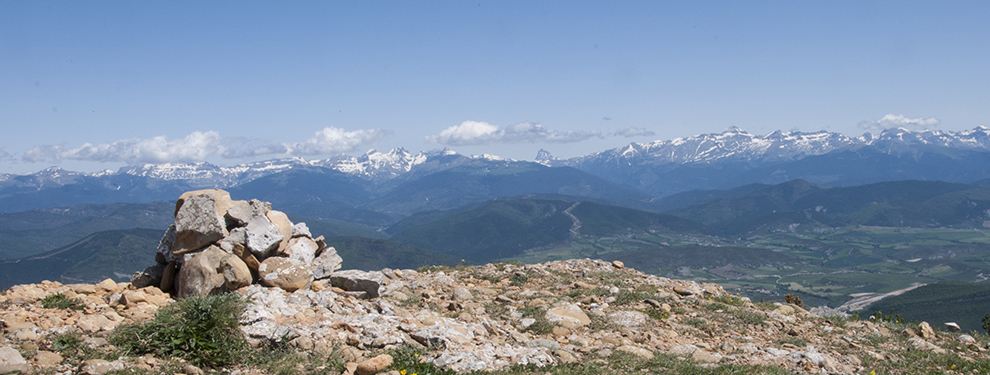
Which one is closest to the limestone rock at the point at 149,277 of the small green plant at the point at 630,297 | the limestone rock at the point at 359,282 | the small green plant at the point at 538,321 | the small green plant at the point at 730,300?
the limestone rock at the point at 359,282

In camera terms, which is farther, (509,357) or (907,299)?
(907,299)

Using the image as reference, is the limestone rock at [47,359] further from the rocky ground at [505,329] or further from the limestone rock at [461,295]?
the limestone rock at [461,295]

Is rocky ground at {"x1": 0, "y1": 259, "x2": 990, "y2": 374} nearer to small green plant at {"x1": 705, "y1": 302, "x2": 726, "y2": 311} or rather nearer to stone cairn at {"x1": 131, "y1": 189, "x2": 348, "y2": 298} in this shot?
small green plant at {"x1": 705, "y1": 302, "x2": 726, "y2": 311}

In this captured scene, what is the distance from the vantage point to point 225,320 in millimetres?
10383

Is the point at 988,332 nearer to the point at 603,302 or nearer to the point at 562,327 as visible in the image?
the point at 603,302

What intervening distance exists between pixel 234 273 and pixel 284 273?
1444mm

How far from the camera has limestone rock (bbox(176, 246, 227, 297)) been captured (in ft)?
49.1

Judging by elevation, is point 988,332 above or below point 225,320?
below

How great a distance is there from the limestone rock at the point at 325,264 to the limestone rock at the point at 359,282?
558 mm

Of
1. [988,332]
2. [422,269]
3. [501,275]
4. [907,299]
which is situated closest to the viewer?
[988,332]

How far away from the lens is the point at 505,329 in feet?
43.5

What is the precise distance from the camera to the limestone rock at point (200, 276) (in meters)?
15.0

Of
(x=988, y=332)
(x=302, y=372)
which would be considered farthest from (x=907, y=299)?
(x=302, y=372)

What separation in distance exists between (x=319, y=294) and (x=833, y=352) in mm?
14275
